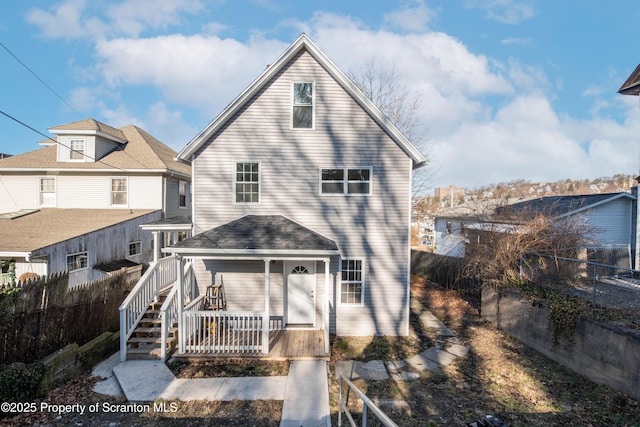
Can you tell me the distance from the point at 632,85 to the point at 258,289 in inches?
A: 504

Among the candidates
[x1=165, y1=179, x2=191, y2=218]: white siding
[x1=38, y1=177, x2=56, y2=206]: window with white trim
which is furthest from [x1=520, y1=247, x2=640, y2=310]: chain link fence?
[x1=38, y1=177, x2=56, y2=206]: window with white trim

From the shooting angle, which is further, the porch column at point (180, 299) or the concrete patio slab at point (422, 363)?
the porch column at point (180, 299)

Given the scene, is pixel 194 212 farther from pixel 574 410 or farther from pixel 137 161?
pixel 574 410

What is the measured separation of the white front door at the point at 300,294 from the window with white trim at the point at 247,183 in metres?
2.53

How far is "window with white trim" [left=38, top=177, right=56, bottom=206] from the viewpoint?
52.9 feet

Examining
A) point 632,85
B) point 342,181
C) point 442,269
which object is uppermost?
point 632,85

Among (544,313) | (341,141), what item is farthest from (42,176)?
(544,313)

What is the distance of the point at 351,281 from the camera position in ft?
32.1

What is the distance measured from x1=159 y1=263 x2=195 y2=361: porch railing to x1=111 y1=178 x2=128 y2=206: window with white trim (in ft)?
30.6

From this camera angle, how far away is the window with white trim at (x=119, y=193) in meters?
16.1

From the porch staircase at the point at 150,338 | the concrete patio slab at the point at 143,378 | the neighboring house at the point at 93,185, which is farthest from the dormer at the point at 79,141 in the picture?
the concrete patio slab at the point at 143,378

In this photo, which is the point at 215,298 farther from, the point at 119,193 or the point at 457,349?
the point at 119,193

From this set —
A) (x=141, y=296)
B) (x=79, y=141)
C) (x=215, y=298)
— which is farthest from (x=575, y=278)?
(x=79, y=141)

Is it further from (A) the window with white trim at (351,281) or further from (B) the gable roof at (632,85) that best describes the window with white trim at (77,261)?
(B) the gable roof at (632,85)
